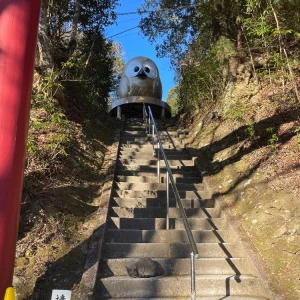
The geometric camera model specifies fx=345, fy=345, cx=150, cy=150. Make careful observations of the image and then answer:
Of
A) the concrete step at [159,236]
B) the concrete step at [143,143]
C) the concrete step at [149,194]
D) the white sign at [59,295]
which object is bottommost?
the white sign at [59,295]

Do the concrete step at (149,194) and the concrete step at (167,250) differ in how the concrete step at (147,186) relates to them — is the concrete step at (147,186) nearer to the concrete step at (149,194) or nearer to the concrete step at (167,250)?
the concrete step at (149,194)

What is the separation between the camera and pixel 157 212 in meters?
4.99

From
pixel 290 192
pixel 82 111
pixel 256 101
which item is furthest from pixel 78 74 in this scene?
pixel 290 192

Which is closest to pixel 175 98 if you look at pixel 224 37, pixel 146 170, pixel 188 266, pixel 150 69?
pixel 150 69

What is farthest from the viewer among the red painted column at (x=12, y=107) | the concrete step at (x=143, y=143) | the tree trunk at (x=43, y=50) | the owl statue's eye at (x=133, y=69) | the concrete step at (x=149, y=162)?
the owl statue's eye at (x=133, y=69)

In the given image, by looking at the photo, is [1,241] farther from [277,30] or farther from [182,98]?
[182,98]

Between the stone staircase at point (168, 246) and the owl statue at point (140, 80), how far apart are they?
9132 millimetres

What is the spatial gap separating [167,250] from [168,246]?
0.05 meters

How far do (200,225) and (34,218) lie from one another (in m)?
2.17

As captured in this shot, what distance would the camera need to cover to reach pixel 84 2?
1186 cm

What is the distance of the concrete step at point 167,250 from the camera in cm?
403

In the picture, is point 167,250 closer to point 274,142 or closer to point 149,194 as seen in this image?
point 149,194

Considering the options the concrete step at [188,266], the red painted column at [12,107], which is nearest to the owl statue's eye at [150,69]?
the concrete step at [188,266]

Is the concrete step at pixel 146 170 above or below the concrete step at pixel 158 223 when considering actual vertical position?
above
